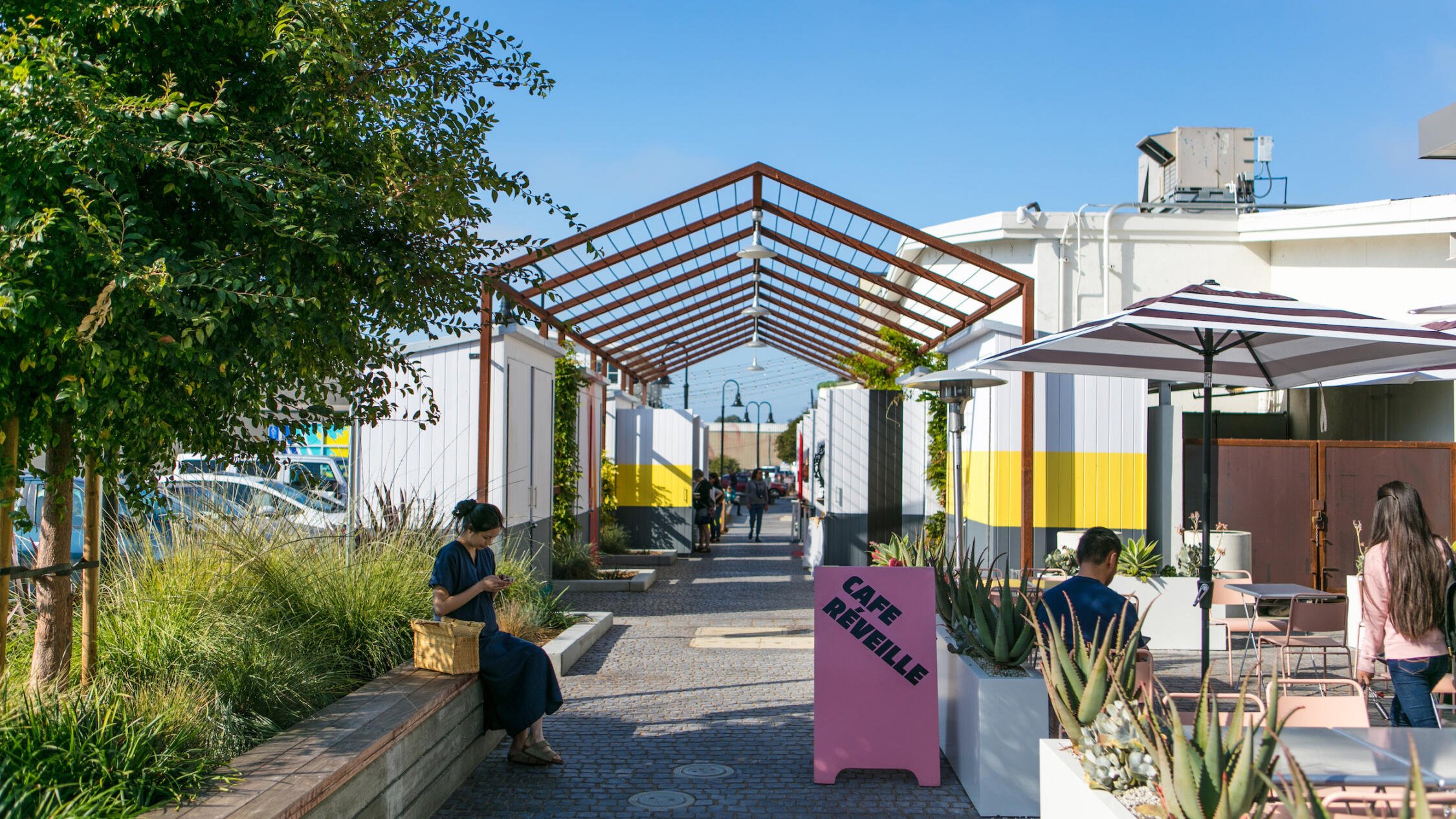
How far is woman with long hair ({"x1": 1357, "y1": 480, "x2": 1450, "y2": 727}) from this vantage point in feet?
17.5

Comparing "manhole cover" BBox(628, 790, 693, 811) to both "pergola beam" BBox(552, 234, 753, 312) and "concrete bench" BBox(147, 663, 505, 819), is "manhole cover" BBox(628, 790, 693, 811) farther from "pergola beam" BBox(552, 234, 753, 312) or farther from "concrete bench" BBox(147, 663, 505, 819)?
"pergola beam" BBox(552, 234, 753, 312)

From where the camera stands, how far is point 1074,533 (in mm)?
11672

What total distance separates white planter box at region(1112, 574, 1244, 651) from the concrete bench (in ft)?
20.9

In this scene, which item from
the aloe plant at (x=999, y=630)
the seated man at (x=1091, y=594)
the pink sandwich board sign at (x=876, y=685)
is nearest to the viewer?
the seated man at (x=1091, y=594)

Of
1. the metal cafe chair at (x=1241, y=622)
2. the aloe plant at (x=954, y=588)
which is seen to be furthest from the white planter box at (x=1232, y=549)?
the aloe plant at (x=954, y=588)

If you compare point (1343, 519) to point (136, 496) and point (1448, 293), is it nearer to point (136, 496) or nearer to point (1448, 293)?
point (1448, 293)

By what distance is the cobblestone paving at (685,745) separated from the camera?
5.34m

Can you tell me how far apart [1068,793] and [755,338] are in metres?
19.1

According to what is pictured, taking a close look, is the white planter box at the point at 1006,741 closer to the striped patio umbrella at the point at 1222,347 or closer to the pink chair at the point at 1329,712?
the striped patio umbrella at the point at 1222,347

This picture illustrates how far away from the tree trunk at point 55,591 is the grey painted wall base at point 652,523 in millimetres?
15310

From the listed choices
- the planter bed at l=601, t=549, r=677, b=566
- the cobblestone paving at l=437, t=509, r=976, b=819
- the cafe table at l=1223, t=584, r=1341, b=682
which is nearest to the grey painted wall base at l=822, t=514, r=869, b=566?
the planter bed at l=601, t=549, r=677, b=566

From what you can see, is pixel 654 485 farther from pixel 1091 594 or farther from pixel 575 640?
pixel 1091 594

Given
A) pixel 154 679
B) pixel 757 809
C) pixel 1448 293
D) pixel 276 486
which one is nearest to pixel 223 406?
pixel 154 679

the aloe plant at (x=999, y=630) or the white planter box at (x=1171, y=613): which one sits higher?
the aloe plant at (x=999, y=630)
